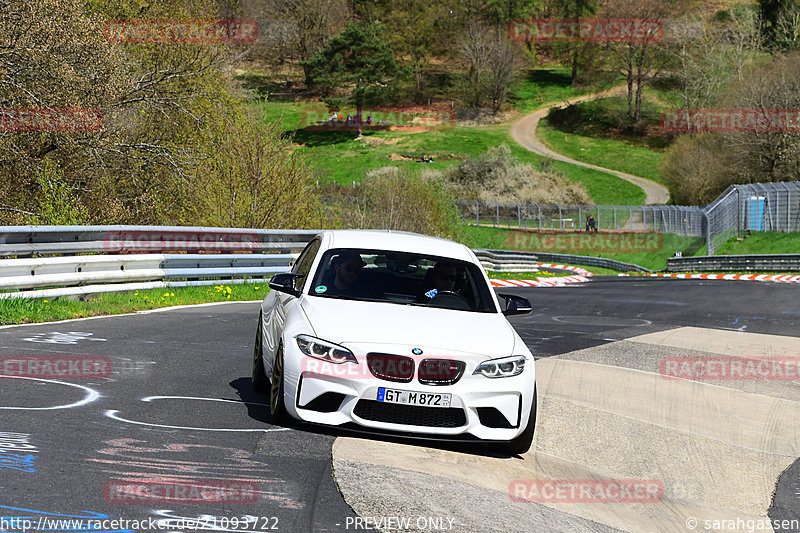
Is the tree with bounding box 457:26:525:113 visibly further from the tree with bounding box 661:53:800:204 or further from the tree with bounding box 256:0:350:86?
the tree with bounding box 661:53:800:204

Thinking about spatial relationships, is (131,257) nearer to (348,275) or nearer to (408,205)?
(348,275)

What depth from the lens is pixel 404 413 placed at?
6.59m

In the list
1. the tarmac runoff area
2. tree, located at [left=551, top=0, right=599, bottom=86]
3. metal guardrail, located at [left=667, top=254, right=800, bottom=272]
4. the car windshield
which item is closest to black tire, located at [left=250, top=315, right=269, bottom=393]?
the car windshield

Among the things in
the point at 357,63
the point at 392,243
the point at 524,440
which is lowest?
the point at 524,440

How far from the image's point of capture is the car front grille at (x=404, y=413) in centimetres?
657

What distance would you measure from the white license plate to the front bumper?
0.03 metres

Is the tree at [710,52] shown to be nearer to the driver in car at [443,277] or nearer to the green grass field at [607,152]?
the green grass field at [607,152]

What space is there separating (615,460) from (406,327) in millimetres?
2124

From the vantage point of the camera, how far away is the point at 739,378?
11.2 m

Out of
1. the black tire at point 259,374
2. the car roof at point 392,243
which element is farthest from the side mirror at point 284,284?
the black tire at point 259,374

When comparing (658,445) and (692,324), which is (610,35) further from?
(658,445)

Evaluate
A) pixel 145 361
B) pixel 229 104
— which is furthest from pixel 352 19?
pixel 145 361

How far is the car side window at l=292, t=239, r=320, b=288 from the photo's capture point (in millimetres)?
8126

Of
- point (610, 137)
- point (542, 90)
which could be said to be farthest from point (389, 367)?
point (542, 90)
